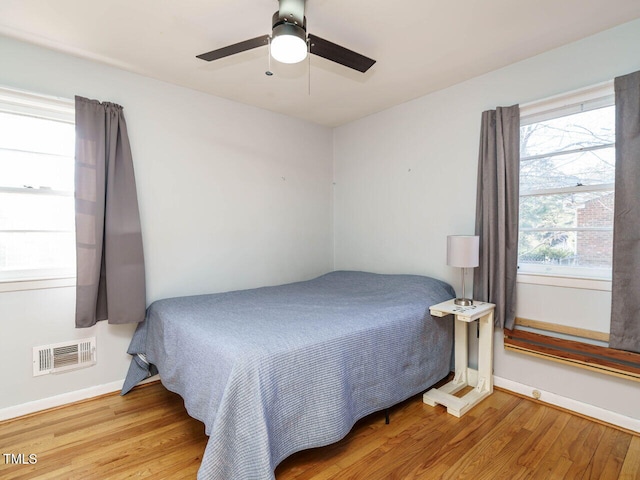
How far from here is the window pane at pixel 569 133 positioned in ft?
7.14

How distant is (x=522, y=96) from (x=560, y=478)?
2396 millimetres

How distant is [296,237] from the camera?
3.67 m

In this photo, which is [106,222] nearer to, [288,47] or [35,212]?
[35,212]

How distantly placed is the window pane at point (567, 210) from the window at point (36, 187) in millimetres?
3389

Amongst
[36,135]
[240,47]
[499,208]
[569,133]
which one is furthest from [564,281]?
[36,135]

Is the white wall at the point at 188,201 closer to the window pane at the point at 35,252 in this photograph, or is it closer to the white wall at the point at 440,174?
the window pane at the point at 35,252

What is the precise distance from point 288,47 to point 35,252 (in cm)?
222

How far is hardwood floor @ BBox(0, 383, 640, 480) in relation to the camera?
1.70 m

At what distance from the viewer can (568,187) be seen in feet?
7.62

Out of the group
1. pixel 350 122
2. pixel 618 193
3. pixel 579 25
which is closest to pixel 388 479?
pixel 618 193

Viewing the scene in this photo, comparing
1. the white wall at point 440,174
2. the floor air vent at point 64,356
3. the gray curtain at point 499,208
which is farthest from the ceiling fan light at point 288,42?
the floor air vent at point 64,356

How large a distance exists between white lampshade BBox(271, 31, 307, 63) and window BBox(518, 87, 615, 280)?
1806 millimetres

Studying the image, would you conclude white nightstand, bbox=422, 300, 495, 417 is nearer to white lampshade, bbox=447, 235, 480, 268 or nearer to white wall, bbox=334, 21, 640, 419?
white wall, bbox=334, 21, 640, 419

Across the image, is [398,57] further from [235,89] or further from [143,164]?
[143,164]
